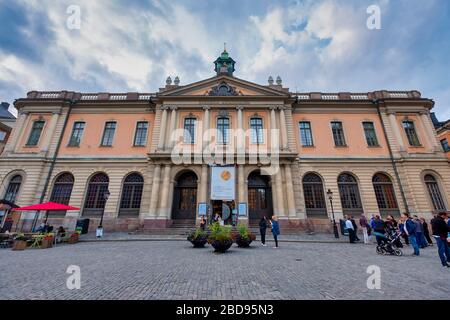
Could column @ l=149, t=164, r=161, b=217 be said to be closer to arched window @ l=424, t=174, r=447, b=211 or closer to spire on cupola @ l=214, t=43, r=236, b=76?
spire on cupola @ l=214, t=43, r=236, b=76

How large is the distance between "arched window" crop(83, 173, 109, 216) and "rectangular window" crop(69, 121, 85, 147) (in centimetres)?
447

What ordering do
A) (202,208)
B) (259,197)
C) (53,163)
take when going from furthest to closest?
(259,197) < (53,163) < (202,208)

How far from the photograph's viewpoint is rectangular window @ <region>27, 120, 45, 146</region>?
2020cm

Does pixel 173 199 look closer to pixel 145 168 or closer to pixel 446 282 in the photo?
pixel 145 168

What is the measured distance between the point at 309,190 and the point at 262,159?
558 centimetres

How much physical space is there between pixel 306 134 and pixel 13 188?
2982 centimetres

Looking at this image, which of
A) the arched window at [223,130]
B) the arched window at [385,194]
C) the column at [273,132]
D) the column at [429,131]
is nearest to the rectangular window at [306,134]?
the column at [273,132]

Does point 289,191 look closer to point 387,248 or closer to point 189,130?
point 387,248

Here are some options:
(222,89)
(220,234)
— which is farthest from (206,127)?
(220,234)

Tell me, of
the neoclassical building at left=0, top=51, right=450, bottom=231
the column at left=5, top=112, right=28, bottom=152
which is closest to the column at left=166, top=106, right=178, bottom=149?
the neoclassical building at left=0, top=51, right=450, bottom=231

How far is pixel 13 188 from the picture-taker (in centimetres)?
1862

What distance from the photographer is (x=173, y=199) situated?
63.5ft

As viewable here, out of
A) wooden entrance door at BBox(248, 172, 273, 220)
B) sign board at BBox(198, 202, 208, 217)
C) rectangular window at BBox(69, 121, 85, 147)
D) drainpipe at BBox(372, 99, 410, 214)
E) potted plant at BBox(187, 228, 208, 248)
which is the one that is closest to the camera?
potted plant at BBox(187, 228, 208, 248)

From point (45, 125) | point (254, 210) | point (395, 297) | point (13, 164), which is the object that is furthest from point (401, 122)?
point (13, 164)
